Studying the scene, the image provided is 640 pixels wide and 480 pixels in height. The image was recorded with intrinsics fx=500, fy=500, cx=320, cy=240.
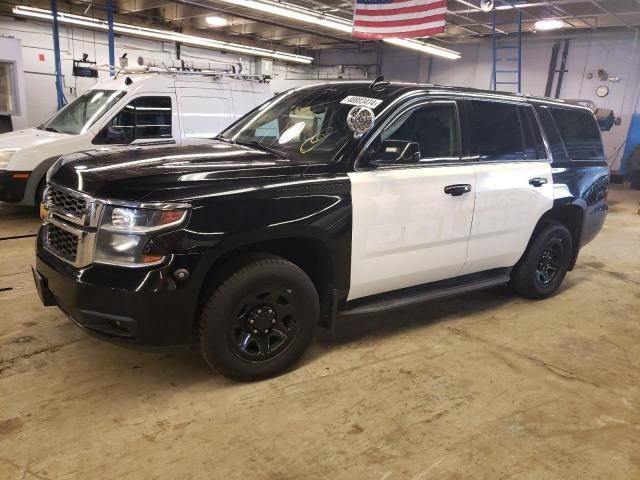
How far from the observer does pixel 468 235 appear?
12.1ft

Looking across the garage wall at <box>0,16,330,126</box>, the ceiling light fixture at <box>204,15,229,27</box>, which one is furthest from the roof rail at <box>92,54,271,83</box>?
the garage wall at <box>0,16,330,126</box>

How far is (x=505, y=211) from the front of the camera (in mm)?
3908

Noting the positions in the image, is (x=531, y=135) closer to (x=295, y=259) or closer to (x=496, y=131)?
(x=496, y=131)

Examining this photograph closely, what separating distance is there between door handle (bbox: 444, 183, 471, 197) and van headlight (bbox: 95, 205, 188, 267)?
1837 mm

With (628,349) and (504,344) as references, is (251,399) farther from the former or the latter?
(628,349)

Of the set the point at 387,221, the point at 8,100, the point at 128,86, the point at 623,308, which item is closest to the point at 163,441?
the point at 387,221

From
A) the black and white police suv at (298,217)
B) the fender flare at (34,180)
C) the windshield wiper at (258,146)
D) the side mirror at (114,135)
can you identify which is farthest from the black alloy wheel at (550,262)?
the fender flare at (34,180)

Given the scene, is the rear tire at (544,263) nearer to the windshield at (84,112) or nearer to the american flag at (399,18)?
the american flag at (399,18)

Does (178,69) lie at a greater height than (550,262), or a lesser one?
greater

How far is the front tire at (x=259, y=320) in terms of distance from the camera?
2.70m

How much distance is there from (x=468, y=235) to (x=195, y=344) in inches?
82.6

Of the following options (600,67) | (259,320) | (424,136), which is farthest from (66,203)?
(600,67)

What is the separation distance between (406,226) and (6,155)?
548 centimetres

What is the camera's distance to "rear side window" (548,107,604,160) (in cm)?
447
